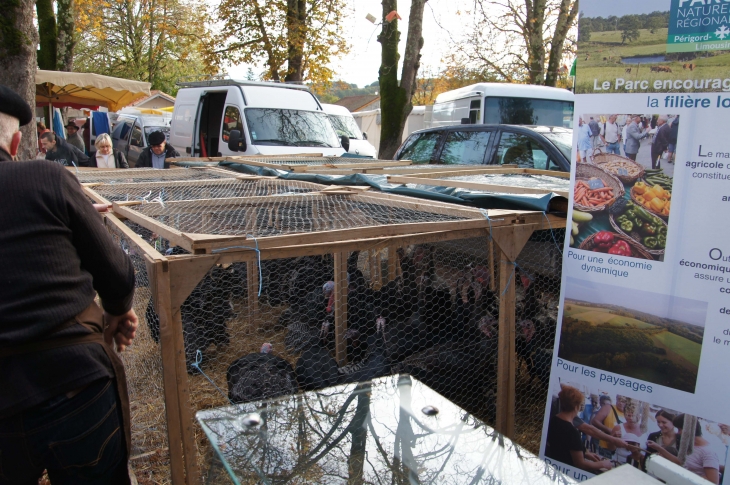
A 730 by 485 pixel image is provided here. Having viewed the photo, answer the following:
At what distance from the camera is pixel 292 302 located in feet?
14.2

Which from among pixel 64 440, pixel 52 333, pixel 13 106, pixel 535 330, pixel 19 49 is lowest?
pixel 535 330

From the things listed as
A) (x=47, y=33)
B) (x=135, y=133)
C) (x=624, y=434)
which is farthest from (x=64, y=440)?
(x=135, y=133)

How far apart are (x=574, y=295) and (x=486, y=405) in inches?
37.1

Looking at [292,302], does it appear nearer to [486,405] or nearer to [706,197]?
[486,405]

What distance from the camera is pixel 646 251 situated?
7.06ft

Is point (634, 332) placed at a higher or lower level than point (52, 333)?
lower

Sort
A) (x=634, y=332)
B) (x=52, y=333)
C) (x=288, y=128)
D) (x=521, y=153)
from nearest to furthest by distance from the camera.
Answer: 1. (x=52, y=333)
2. (x=634, y=332)
3. (x=521, y=153)
4. (x=288, y=128)

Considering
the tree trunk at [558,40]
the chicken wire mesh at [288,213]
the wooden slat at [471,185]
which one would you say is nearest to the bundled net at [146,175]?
the wooden slat at [471,185]

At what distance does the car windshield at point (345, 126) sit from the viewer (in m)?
13.4

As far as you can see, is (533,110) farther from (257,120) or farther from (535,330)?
(535,330)

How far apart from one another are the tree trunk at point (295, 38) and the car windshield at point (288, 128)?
8.88m

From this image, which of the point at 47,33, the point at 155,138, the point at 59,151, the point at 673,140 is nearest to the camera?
the point at 673,140

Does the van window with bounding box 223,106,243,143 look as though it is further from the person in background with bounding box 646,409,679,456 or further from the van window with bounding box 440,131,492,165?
the person in background with bounding box 646,409,679,456

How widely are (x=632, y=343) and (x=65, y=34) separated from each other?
14.4m
